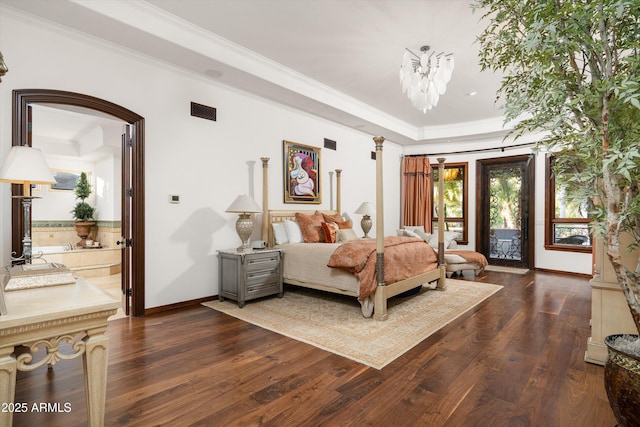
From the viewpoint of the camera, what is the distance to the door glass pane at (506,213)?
695 cm

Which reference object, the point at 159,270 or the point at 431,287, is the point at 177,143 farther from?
the point at 431,287

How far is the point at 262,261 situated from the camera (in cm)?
402

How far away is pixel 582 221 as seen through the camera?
240 inches

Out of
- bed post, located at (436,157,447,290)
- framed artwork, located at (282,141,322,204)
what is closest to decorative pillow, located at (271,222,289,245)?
framed artwork, located at (282,141,322,204)

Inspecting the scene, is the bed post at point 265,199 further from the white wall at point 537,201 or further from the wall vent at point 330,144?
the white wall at point 537,201

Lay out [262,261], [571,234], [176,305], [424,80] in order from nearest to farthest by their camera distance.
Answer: [424,80], [176,305], [262,261], [571,234]

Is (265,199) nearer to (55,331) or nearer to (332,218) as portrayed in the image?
(332,218)

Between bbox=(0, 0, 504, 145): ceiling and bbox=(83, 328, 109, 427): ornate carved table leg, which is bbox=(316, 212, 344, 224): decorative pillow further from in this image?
bbox=(83, 328, 109, 427): ornate carved table leg

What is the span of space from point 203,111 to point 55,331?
3221mm

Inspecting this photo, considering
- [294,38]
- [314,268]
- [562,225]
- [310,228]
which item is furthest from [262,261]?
[562,225]

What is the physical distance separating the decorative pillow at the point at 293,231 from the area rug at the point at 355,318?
728 mm

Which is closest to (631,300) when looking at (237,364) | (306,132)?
(237,364)

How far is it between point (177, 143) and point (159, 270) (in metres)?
1.46

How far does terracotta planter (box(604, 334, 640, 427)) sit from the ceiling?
2332mm
